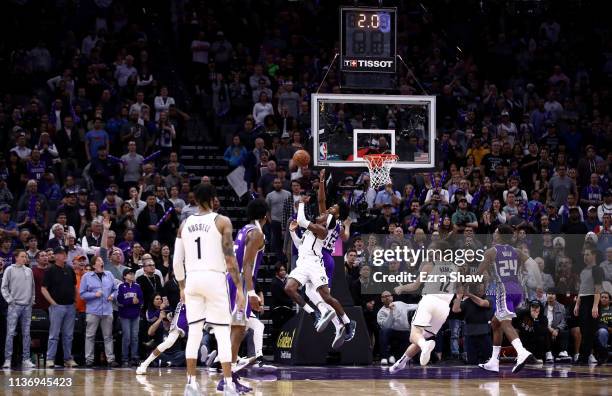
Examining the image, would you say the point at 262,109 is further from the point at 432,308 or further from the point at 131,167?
the point at 432,308

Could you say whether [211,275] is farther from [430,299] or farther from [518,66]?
[518,66]

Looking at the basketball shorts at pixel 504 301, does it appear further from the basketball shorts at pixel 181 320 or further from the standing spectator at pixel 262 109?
the standing spectator at pixel 262 109

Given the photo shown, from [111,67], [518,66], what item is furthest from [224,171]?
[518,66]

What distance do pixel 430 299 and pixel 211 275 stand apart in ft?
17.2

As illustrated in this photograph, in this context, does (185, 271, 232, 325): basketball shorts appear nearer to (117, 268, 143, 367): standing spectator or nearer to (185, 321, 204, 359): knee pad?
(185, 321, 204, 359): knee pad

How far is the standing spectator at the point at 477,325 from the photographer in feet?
60.7

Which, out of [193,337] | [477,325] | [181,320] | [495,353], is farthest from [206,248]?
[477,325]

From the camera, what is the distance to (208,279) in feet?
37.6

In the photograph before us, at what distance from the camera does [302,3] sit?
27859 millimetres

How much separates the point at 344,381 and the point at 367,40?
20.0 ft

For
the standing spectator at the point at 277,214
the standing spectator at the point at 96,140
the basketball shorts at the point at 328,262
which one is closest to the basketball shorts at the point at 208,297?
the basketball shorts at the point at 328,262

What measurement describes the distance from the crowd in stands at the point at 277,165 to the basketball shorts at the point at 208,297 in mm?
6512

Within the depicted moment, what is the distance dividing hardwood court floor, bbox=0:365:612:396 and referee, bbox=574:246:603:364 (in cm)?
148

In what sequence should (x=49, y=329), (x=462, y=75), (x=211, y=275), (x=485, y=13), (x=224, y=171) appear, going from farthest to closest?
(x=485, y=13) < (x=462, y=75) < (x=224, y=171) < (x=49, y=329) < (x=211, y=275)
